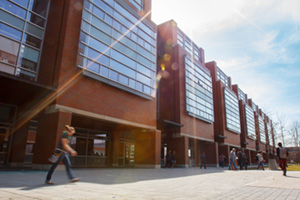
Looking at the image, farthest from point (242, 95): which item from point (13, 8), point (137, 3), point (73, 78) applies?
point (13, 8)

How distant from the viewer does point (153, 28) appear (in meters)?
22.8

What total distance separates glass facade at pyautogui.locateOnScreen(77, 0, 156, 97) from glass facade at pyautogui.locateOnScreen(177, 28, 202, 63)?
40.1ft

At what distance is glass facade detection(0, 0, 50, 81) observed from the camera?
1303 cm

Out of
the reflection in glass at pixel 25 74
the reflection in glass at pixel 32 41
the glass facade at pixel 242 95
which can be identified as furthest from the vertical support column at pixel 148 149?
the glass facade at pixel 242 95

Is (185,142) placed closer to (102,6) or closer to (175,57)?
(175,57)

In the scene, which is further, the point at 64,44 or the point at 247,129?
the point at 247,129

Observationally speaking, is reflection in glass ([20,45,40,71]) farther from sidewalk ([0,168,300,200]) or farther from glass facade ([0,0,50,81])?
sidewalk ([0,168,300,200])

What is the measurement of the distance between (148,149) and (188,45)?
70.4 ft

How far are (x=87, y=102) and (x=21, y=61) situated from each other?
476 cm

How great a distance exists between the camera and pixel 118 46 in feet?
58.4

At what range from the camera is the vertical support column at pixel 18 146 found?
599 inches

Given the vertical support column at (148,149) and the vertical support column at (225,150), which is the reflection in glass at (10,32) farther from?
the vertical support column at (225,150)

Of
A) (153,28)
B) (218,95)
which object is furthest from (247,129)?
(153,28)

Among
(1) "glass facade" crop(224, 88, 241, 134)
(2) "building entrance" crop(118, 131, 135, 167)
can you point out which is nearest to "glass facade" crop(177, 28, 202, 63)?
(1) "glass facade" crop(224, 88, 241, 134)
